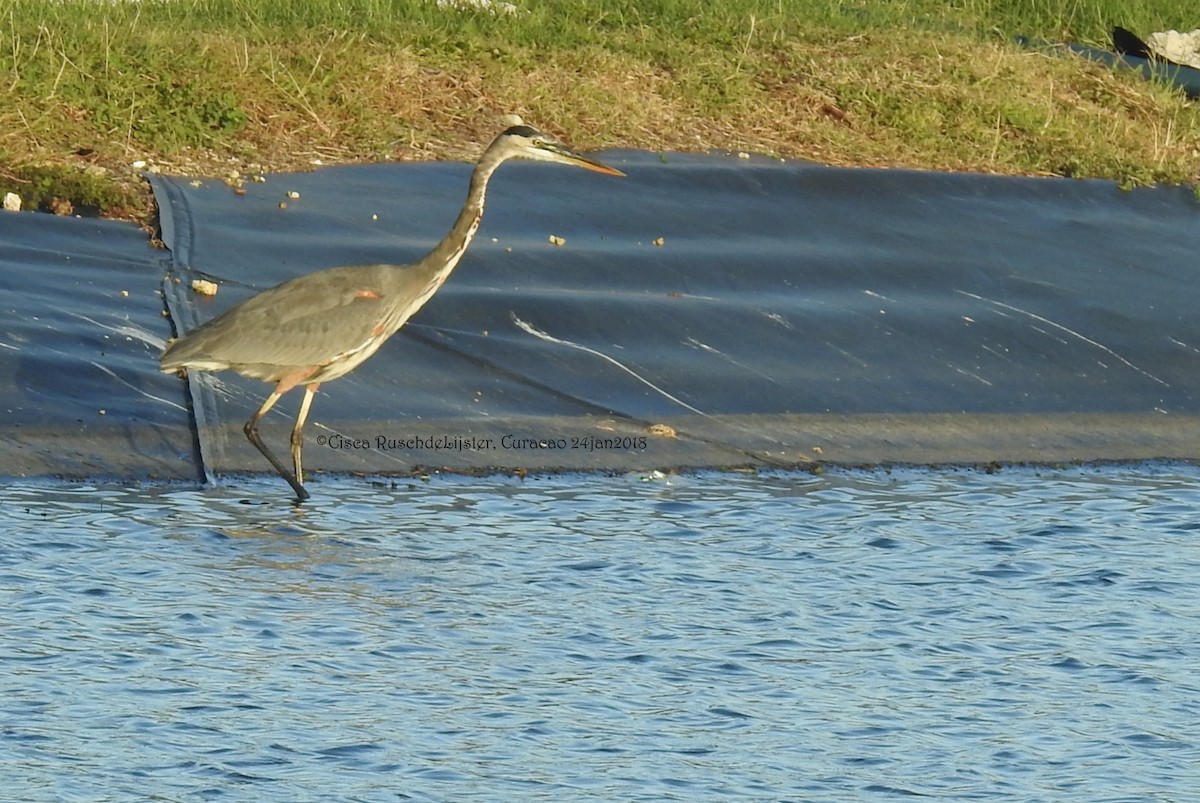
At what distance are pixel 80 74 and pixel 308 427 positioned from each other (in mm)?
4153

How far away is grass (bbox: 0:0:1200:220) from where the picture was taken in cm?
1134

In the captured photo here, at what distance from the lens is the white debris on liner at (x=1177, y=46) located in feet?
49.5

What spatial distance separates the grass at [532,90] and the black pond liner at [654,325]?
0.63 metres

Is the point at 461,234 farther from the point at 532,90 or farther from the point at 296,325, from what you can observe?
the point at 532,90

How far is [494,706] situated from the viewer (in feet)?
19.2

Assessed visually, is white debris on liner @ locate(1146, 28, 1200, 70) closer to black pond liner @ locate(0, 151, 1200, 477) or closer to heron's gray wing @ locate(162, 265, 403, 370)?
black pond liner @ locate(0, 151, 1200, 477)

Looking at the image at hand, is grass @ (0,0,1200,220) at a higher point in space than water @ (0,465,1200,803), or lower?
higher

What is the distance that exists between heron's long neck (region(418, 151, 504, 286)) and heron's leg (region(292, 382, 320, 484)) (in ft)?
2.24

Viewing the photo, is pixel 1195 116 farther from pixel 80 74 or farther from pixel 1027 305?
pixel 80 74

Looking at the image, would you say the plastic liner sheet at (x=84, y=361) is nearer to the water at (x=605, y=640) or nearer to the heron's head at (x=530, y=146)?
the water at (x=605, y=640)

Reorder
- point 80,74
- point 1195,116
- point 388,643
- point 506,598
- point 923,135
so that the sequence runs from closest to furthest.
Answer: point 388,643, point 506,598, point 80,74, point 923,135, point 1195,116

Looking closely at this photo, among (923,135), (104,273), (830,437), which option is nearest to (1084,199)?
(923,135)

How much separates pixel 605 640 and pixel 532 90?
6.85m

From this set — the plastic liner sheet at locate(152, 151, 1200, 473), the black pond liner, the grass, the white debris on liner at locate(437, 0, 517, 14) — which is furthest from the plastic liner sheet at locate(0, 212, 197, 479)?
the white debris on liner at locate(437, 0, 517, 14)
